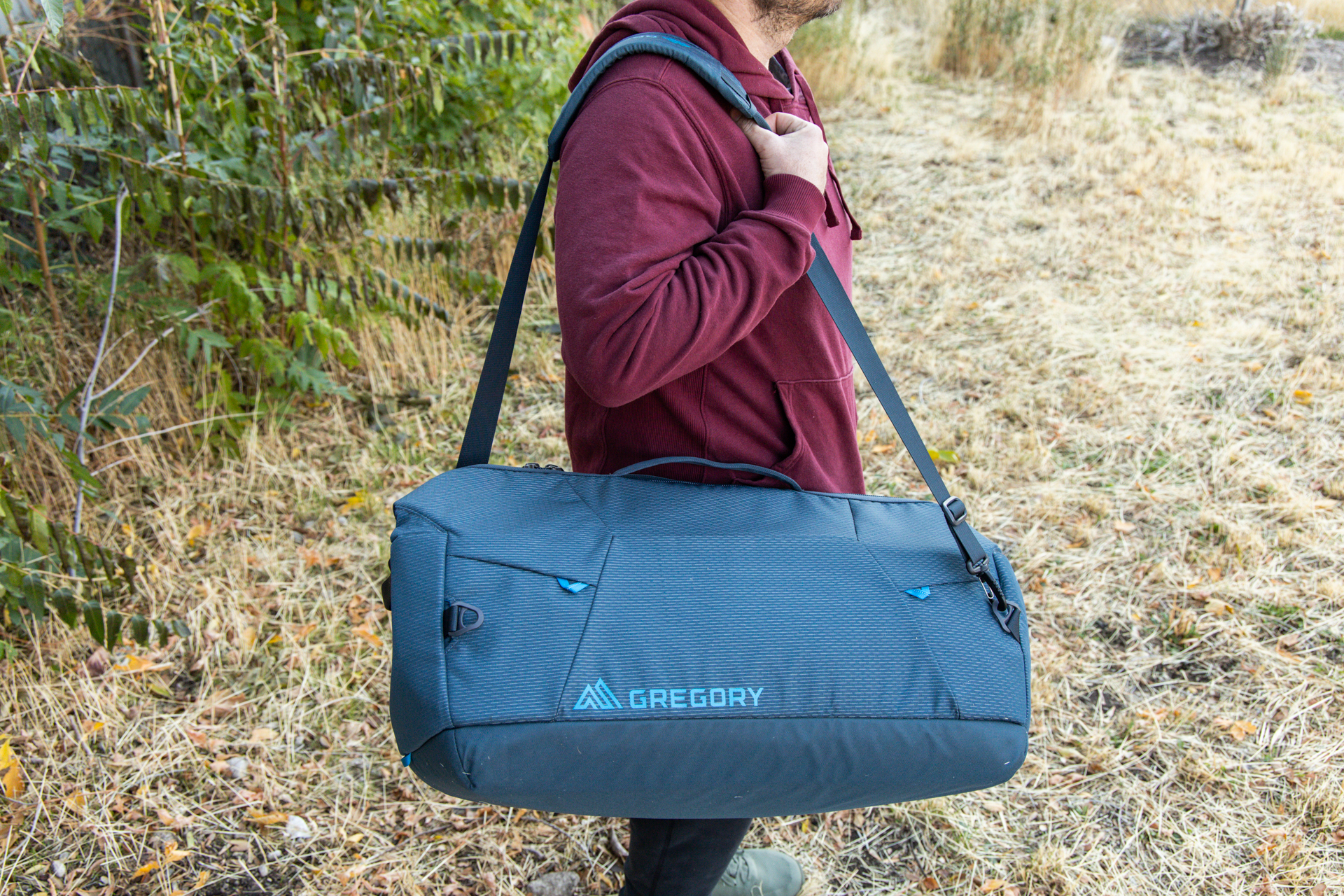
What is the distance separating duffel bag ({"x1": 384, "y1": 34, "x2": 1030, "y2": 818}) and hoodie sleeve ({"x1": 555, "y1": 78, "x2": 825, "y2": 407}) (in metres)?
0.11

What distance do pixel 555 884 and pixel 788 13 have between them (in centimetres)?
190

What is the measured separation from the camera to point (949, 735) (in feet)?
3.65

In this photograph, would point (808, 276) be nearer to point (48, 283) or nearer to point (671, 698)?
point (671, 698)

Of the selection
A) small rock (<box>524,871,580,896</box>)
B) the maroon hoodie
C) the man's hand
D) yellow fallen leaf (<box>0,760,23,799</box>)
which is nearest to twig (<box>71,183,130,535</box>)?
yellow fallen leaf (<box>0,760,23,799</box>)

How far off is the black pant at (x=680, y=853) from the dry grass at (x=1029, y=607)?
68cm

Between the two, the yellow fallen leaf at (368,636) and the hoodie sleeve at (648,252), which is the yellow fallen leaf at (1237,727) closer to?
the hoodie sleeve at (648,252)

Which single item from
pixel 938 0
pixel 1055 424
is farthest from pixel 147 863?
pixel 938 0

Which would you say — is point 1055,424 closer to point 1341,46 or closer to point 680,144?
point 680,144

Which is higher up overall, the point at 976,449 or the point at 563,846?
the point at 976,449

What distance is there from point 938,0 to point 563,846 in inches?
403

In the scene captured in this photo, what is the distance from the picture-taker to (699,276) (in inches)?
40.4

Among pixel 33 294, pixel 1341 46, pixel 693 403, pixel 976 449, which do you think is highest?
pixel 1341 46

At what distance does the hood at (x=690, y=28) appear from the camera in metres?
1.13

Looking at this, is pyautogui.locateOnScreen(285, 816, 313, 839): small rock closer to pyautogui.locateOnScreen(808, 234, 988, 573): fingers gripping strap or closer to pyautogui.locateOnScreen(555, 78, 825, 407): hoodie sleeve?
pyautogui.locateOnScreen(555, 78, 825, 407): hoodie sleeve
